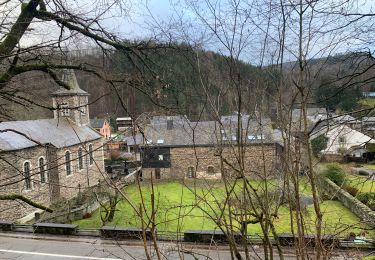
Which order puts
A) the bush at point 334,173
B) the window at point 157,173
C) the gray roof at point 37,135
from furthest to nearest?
the window at point 157,173 < the bush at point 334,173 < the gray roof at point 37,135

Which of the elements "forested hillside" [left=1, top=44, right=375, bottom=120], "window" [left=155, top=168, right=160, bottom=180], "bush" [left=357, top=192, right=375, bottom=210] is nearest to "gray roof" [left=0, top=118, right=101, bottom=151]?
"window" [left=155, top=168, right=160, bottom=180]

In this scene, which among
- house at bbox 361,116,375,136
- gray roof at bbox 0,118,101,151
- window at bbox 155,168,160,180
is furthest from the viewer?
window at bbox 155,168,160,180

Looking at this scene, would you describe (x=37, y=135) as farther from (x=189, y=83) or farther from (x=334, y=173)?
(x=189, y=83)

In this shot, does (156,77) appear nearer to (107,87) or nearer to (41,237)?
(107,87)

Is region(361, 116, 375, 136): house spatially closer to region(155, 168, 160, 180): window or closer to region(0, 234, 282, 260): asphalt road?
region(0, 234, 282, 260): asphalt road

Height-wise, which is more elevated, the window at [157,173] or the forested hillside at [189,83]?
the forested hillside at [189,83]

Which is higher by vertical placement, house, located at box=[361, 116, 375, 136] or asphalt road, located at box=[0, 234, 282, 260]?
house, located at box=[361, 116, 375, 136]

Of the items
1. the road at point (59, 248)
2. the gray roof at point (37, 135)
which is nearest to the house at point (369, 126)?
the road at point (59, 248)

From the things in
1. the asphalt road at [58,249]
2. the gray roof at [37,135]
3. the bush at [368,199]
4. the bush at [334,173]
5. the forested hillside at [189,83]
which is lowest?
the bush at [368,199]

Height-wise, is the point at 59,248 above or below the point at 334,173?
below

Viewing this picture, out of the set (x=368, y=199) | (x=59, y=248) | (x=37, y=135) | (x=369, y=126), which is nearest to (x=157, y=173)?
(x=37, y=135)

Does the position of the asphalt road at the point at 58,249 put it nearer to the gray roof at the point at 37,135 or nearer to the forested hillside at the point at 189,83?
the forested hillside at the point at 189,83

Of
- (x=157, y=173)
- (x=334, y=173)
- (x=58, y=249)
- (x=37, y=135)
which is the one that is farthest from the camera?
(x=157, y=173)

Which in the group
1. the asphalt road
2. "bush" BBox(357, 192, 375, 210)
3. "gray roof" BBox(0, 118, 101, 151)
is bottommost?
"bush" BBox(357, 192, 375, 210)
